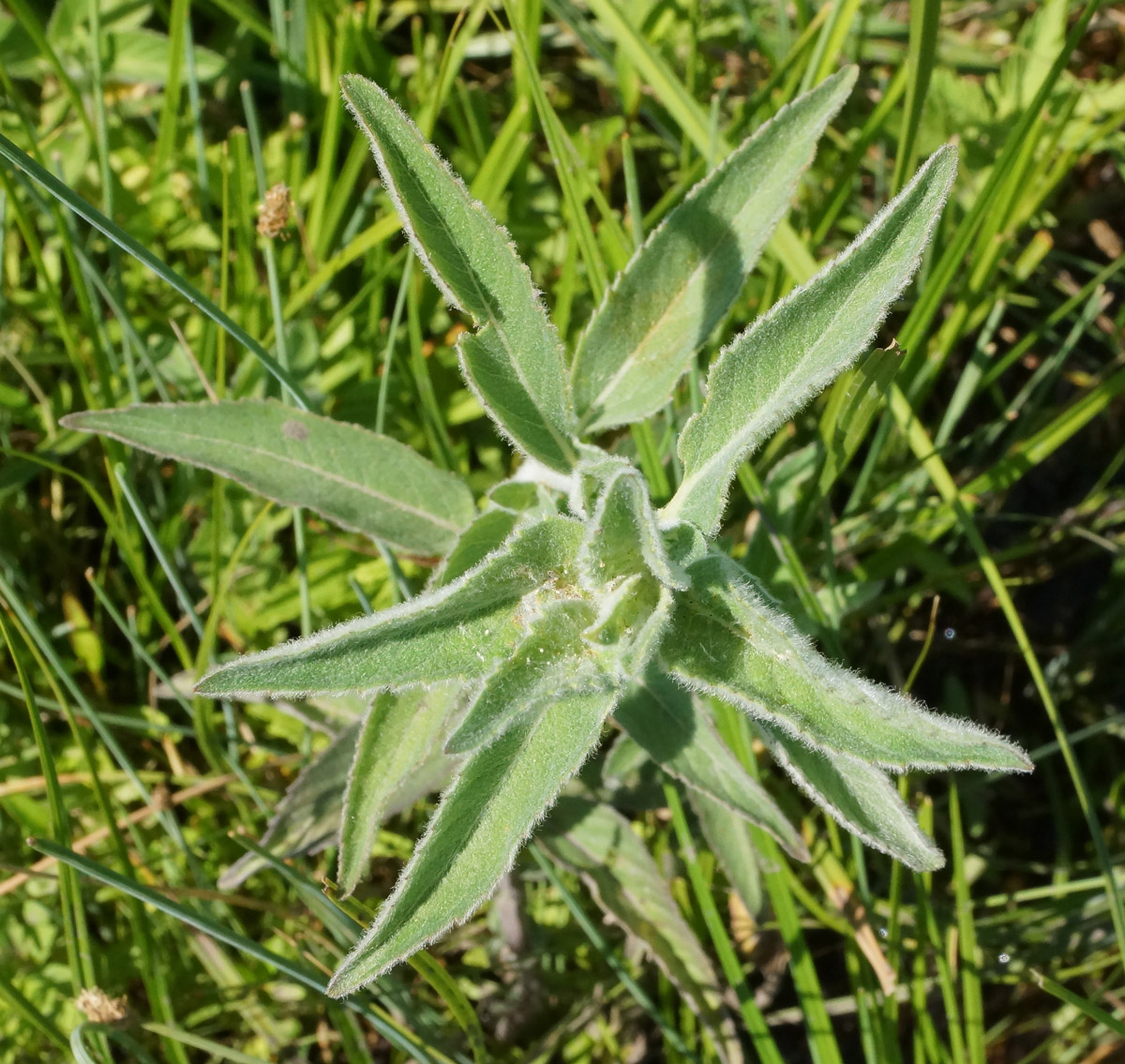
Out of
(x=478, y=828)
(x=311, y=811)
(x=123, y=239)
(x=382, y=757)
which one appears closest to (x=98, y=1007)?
(x=311, y=811)

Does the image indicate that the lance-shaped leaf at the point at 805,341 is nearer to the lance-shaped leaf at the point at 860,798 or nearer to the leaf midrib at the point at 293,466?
the lance-shaped leaf at the point at 860,798

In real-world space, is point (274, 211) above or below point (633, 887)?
above

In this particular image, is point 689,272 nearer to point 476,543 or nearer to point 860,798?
point 476,543

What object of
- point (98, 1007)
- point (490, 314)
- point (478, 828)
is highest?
point (490, 314)

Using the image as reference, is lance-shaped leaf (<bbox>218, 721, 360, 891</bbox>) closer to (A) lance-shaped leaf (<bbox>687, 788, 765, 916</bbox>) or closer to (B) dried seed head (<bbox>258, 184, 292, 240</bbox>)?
(A) lance-shaped leaf (<bbox>687, 788, 765, 916</bbox>)

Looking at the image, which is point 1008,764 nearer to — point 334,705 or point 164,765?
point 334,705

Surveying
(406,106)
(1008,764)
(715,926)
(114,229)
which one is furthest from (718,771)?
(406,106)
